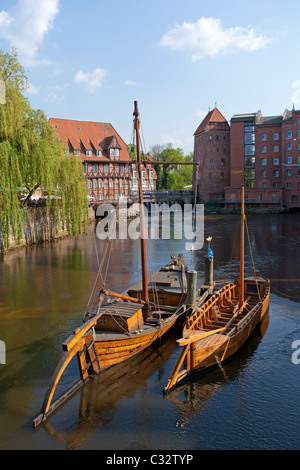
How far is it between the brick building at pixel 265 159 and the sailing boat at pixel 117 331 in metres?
62.4

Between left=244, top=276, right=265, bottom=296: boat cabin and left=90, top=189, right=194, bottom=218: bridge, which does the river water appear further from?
left=90, top=189, right=194, bottom=218: bridge

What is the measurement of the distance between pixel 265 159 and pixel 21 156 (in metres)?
59.1

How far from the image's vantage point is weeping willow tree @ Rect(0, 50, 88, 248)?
2788cm

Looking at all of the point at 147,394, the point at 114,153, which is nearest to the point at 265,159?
the point at 114,153

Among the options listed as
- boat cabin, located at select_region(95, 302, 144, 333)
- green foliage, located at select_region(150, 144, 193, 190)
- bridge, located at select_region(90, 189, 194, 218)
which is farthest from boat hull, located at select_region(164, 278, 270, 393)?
green foliage, located at select_region(150, 144, 193, 190)

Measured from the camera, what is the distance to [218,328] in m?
14.1

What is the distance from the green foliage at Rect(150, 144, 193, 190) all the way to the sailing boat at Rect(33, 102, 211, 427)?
87823mm

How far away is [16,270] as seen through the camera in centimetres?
2658

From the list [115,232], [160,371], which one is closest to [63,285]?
[160,371]

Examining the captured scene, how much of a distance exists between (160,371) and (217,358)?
194 cm

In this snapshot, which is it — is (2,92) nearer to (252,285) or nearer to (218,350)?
(252,285)

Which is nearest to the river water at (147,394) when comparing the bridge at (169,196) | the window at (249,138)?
the bridge at (169,196)
